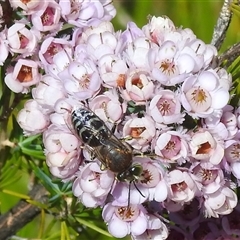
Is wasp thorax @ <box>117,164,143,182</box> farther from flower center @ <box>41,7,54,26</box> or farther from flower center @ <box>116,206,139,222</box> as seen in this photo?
flower center @ <box>41,7,54,26</box>

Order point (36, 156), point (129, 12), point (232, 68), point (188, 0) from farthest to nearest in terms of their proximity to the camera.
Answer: point (129, 12), point (188, 0), point (36, 156), point (232, 68)

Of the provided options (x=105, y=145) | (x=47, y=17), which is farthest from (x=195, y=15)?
(x=105, y=145)

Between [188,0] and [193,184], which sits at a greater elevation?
[193,184]

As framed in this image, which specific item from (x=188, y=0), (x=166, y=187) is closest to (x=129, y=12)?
(x=188, y=0)

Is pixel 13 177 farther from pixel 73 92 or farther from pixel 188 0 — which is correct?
pixel 188 0

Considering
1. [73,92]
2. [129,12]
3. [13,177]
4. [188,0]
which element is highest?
[73,92]

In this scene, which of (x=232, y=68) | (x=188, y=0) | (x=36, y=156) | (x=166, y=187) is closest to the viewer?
(x=166, y=187)

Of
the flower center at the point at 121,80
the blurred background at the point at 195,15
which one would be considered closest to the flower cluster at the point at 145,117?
the flower center at the point at 121,80
